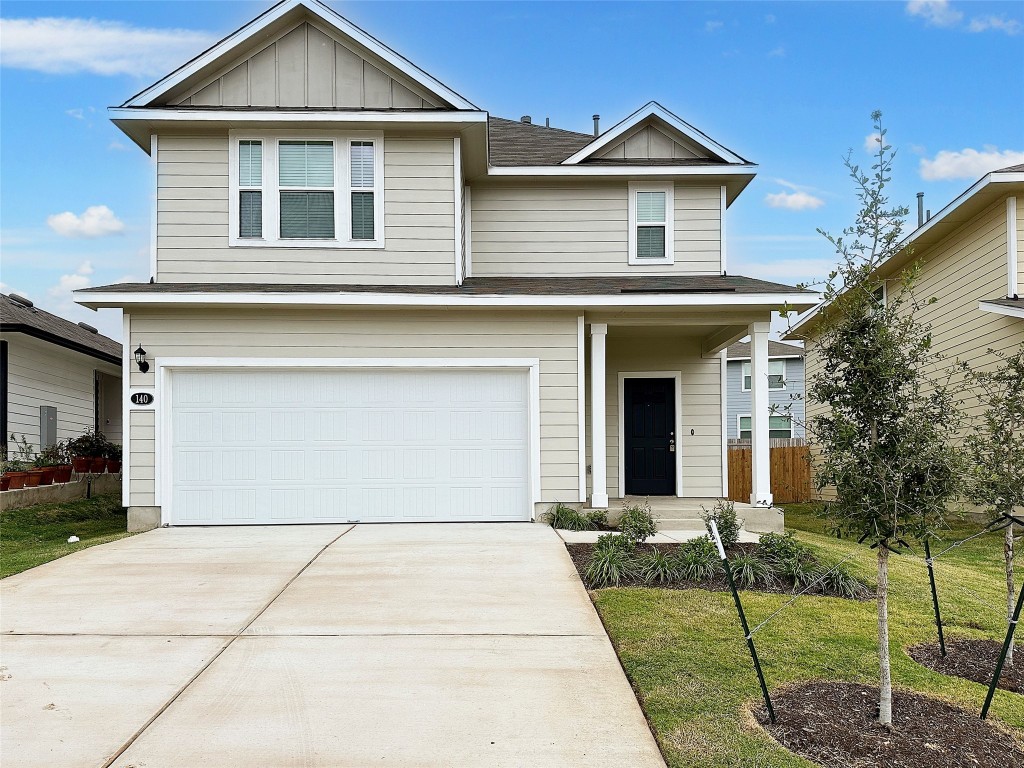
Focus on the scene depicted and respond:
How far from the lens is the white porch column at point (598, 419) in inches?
447

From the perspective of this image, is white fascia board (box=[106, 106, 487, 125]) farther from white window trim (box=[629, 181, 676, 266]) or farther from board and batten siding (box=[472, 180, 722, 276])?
white window trim (box=[629, 181, 676, 266])

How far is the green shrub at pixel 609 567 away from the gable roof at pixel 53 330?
11.7 metres

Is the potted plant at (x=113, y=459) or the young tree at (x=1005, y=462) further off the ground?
the young tree at (x=1005, y=462)

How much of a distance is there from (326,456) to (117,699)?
6.59 meters

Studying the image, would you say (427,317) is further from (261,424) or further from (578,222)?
(578,222)

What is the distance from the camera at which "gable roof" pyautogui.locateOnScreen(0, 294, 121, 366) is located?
1430 centimetres

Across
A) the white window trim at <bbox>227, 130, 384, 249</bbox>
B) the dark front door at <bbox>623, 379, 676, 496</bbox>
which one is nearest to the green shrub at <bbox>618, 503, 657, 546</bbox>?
the dark front door at <bbox>623, 379, 676, 496</bbox>

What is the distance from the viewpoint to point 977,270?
13695 millimetres

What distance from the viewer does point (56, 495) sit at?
13.9m

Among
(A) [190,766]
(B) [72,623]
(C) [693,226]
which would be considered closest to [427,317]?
(C) [693,226]

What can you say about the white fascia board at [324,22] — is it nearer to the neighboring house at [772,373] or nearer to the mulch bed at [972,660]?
the mulch bed at [972,660]

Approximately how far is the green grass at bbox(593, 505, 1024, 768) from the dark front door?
591 centimetres

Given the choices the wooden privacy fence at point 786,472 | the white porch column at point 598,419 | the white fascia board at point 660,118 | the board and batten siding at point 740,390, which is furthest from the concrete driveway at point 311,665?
the board and batten siding at point 740,390

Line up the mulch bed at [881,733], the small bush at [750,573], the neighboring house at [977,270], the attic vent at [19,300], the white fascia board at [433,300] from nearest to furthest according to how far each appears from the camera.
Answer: the mulch bed at [881,733]
the small bush at [750,573]
the white fascia board at [433,300]
the neighboring house at [977,270]
the attic vent at [19,300]
